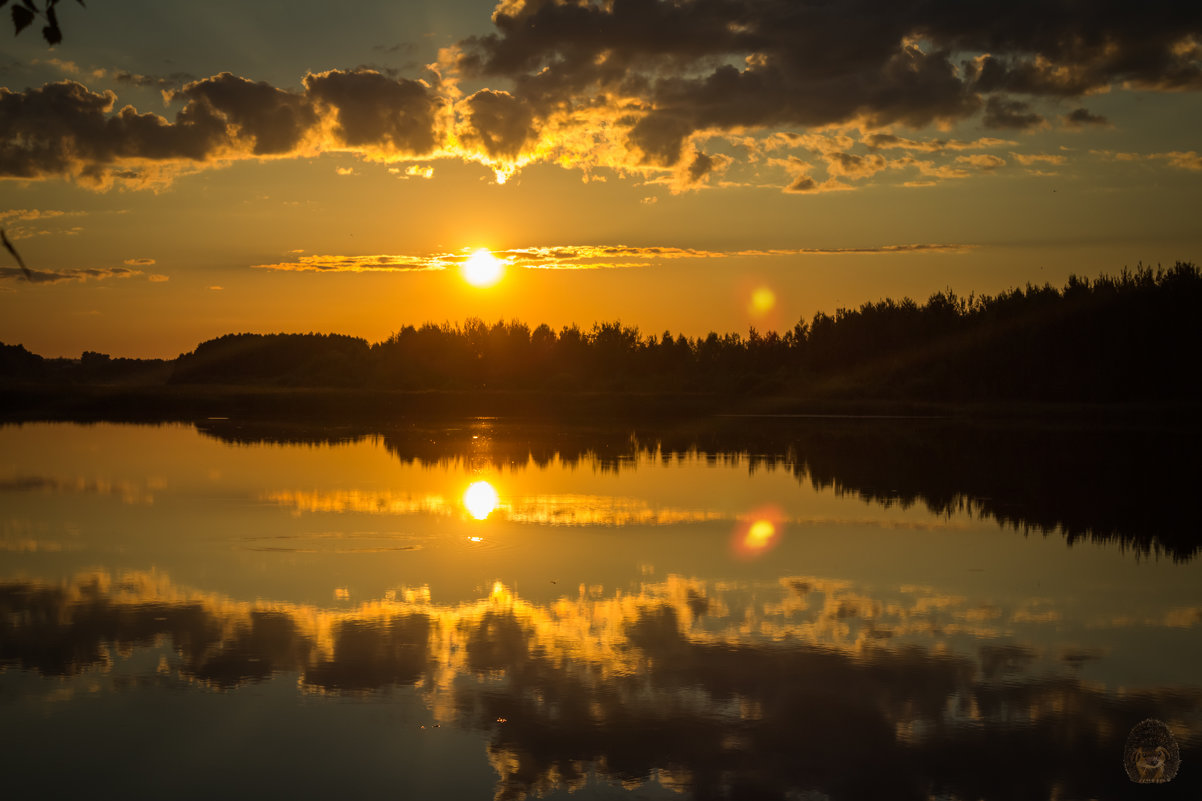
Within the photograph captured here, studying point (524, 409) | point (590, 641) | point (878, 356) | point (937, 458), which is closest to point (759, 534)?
point (590, 641)

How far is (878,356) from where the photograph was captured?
95.9 metres

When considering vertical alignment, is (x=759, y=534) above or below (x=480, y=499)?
below

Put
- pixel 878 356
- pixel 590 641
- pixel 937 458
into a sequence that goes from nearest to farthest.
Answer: pixel 590 641
pixel 937 458
pixel 878 356

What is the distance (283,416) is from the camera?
59.7 meters

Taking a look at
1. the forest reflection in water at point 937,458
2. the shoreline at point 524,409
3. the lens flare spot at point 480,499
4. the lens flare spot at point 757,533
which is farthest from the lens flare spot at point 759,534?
the shoreline at point 524,409

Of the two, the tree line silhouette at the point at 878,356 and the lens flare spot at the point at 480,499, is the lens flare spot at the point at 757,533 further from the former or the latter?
the tree line silhouette at the point at 878,356

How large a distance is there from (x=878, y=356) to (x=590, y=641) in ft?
294

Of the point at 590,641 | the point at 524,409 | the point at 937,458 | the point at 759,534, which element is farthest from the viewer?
the point at 524,409

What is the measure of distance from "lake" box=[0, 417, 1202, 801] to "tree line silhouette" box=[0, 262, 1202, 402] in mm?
61239

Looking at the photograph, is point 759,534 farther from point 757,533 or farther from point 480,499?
point 480,499

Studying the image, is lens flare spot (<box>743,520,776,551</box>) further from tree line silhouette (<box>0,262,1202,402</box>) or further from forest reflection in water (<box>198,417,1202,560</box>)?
tree line silhouette (<box>0,262,1202,402</box>)

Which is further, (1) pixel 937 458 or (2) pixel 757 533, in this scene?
(1) pixel 937 458

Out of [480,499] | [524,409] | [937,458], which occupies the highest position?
[524,409]

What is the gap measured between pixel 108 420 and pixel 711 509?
149 feet
